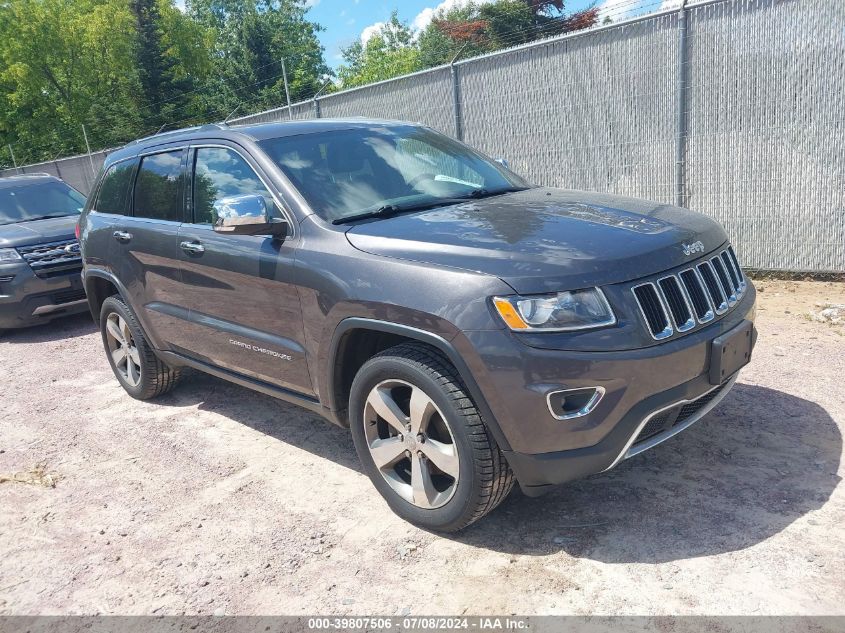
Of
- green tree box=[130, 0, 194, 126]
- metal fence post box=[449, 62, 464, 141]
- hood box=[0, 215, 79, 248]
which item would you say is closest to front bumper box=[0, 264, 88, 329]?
hood box=[0, 215, 79, 248]

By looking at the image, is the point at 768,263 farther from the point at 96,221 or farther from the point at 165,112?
the point at 165,112

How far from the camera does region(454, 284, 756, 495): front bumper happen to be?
104 inches

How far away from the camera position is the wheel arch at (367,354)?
2783 millimetres

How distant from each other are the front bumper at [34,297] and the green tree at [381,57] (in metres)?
54.0

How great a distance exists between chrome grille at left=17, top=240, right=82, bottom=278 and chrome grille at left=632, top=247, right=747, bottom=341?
702 cm

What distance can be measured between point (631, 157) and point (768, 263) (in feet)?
5.81

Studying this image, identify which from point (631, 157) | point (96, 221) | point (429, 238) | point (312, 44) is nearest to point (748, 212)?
point (631, 157)

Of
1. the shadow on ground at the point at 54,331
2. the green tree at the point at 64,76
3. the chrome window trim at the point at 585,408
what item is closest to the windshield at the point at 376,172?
the chrome window trim at the point at 585,408

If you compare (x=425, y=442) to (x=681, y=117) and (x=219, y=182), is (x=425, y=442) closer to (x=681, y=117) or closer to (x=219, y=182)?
(x=219, y=182)

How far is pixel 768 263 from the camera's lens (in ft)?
23.1

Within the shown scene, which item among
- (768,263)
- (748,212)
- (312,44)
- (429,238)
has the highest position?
(312,44)

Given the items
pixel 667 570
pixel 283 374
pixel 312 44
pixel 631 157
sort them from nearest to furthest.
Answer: pixel 667 570 → pixel 283 374 → pixel 631 157 → pixel 312 44

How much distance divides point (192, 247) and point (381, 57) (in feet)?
218

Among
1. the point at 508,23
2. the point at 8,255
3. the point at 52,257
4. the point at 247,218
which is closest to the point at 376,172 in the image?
the point at 247,218
